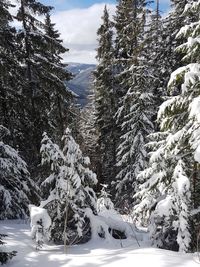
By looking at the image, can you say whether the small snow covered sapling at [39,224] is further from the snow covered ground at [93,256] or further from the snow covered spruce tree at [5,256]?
the snow covered spruce tree at [5,256]

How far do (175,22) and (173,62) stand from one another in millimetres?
2490

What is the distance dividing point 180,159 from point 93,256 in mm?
2865

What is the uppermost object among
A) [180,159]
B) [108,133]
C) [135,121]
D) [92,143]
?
[92,143]

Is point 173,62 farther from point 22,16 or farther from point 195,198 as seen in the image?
point 195,198

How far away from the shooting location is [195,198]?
28.9 feet

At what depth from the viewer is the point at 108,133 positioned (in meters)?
31.5

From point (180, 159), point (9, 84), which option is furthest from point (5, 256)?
point (9, 84)

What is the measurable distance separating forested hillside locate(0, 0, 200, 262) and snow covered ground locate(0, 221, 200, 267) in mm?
338

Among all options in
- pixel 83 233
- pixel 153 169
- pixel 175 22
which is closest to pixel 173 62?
pixel 175 22

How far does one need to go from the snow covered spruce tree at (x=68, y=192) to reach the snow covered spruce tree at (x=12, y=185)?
2.29 metres

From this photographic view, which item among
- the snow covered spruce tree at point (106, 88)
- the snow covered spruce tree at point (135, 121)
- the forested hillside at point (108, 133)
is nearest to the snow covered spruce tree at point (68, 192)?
the forested hillside at point (108, 133)

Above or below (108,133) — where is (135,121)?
below

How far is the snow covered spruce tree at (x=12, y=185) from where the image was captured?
1102 cm

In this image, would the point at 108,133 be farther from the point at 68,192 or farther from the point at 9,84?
the point at 68,192
